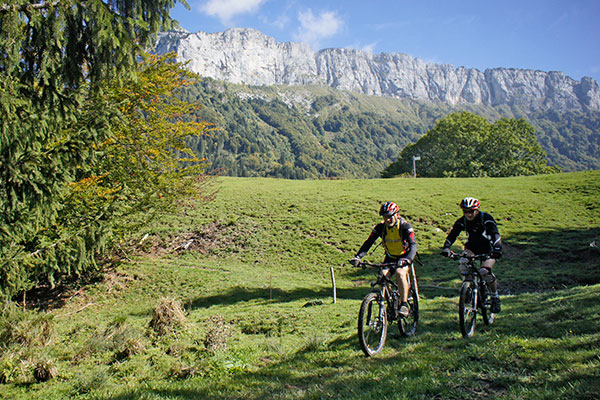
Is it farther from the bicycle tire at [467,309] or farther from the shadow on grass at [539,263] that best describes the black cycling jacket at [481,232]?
the shadow on grass at [539,263]

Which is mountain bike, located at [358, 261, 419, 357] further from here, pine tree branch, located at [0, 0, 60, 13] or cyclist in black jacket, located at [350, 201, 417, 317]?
pine tree branch, located at [0, 0, 60, 13]

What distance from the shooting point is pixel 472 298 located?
702 cm

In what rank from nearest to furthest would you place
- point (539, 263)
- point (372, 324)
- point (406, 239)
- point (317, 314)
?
1. point (372, 324)
2. point (406, 239)
3. point (317, 314)
4. point (539, 263)

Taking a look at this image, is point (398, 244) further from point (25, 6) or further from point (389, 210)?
point (25, 6)

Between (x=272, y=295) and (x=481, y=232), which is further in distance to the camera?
(x=272, y=295)

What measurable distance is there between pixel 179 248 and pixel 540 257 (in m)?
19.8

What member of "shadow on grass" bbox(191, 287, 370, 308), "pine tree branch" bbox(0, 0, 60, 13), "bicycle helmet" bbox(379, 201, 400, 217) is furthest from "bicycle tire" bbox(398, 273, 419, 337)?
"pine tree branch" bbox(0, 0, 60, 13)

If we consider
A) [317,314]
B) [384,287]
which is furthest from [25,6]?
[317,314]

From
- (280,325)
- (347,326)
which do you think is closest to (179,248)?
(280,325)

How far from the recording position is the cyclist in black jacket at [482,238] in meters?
7.17

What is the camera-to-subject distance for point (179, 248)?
72.5 feet

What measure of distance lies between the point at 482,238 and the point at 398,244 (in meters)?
1.82

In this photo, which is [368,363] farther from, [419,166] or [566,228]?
[419,166]

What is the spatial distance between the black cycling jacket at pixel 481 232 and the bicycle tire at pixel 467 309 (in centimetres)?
85
